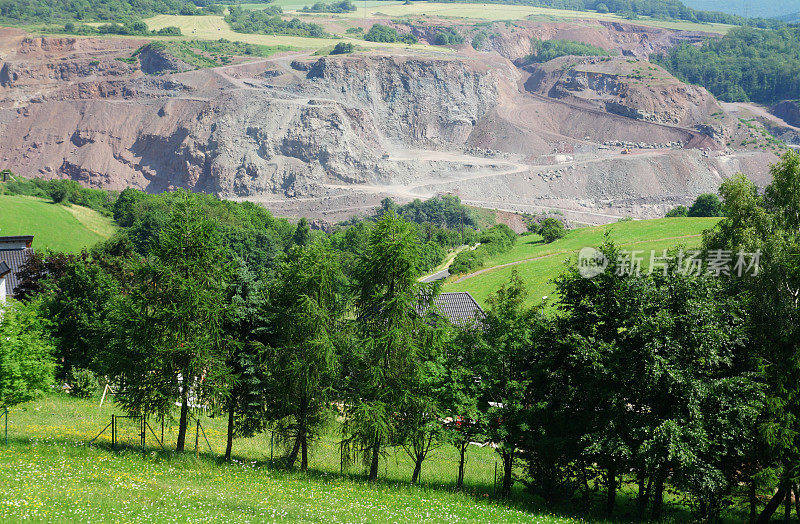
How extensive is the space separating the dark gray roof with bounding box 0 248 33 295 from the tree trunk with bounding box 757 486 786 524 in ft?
146

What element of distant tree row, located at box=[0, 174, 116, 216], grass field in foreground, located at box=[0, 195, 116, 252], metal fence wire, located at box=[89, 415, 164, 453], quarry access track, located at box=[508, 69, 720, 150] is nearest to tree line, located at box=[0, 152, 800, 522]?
metal fence wire, located at box=[89, 415, 164, 453]

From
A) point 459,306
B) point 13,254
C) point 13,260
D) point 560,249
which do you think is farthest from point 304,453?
point 560,249

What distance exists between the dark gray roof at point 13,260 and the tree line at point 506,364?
2957 cm

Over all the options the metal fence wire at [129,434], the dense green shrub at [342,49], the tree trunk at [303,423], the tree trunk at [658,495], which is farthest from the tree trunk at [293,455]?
the dense green shrub at [342,49]

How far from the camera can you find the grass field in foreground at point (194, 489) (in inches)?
575

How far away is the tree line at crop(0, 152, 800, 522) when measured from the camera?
18.6 meters

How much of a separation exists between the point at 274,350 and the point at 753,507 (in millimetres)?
14942

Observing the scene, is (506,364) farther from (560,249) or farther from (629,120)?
(629,120)

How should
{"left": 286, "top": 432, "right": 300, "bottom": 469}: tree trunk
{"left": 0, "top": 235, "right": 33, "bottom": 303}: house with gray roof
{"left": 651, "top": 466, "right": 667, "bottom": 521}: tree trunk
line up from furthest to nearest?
{"left": 0, "top": 235, "right": 33, "bottom": 303}: house with gray roof
{"left": 286, "top": 432, "right": 300, "bottom": 469}: tree trunk
{"left": 651, "top": 466, "right": 667, "bottom": 521}: tree trunk

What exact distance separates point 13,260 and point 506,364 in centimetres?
4019

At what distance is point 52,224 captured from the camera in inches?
3334

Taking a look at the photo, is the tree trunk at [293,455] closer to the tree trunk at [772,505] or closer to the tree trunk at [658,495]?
the tree trunk at [658,495]

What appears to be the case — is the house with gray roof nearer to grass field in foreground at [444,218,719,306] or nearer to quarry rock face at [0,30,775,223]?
grass field in foreground at [444,218,719,306]

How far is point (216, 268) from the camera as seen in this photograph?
21.6 metres
